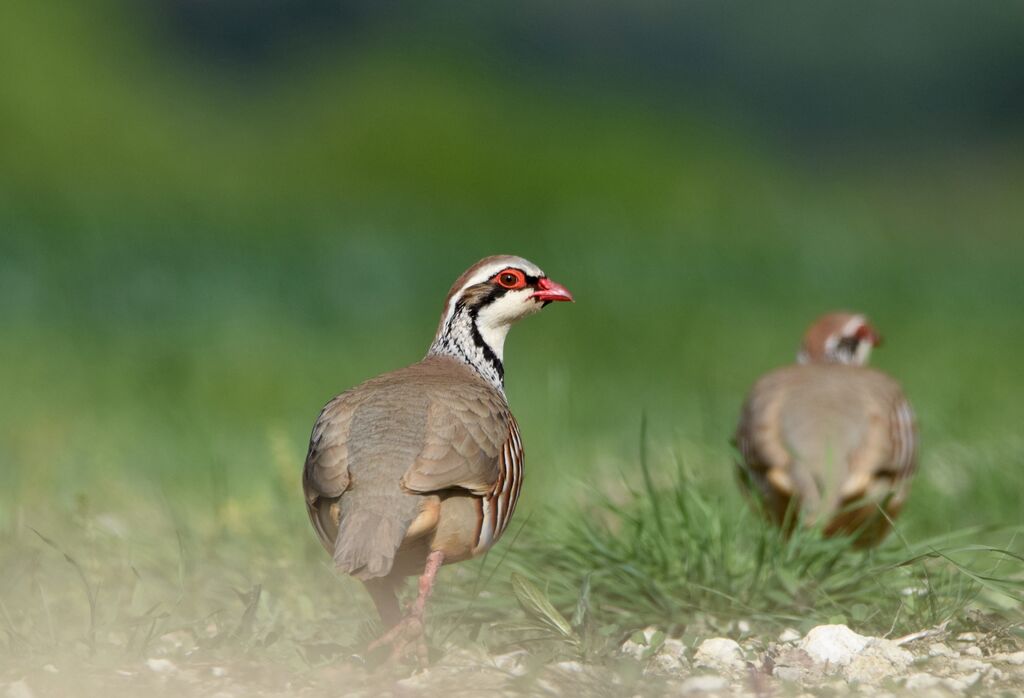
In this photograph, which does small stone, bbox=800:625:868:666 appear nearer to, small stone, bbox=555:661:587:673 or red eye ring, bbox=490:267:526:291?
small stone, bbox=555:661:587:673

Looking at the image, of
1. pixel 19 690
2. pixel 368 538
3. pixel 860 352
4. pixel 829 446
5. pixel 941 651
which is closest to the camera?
pixel 19 690

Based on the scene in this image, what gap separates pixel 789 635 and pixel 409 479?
101cm

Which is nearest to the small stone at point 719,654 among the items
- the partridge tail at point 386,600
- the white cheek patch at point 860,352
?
the partridge tail at point 386,600

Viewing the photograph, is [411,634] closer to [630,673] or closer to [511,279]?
[630,673]

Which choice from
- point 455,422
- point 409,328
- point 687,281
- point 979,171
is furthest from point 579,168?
point 455,422

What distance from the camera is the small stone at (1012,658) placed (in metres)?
3.24

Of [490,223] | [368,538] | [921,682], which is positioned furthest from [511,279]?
[490,223]

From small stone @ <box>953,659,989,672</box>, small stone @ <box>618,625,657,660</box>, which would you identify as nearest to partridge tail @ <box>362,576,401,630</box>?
small stone @ <box>618,625,657,660</box>

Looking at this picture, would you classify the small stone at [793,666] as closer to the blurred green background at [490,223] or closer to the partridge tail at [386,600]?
the partridge tail at [386,600]

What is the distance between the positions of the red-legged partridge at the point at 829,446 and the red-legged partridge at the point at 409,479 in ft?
4.07

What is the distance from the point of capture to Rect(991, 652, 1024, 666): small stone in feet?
10.6

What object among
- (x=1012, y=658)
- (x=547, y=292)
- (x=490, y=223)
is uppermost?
(x=490, y=223)

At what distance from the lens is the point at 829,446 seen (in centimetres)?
461

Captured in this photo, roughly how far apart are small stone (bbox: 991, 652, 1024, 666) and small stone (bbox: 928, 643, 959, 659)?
8cm
